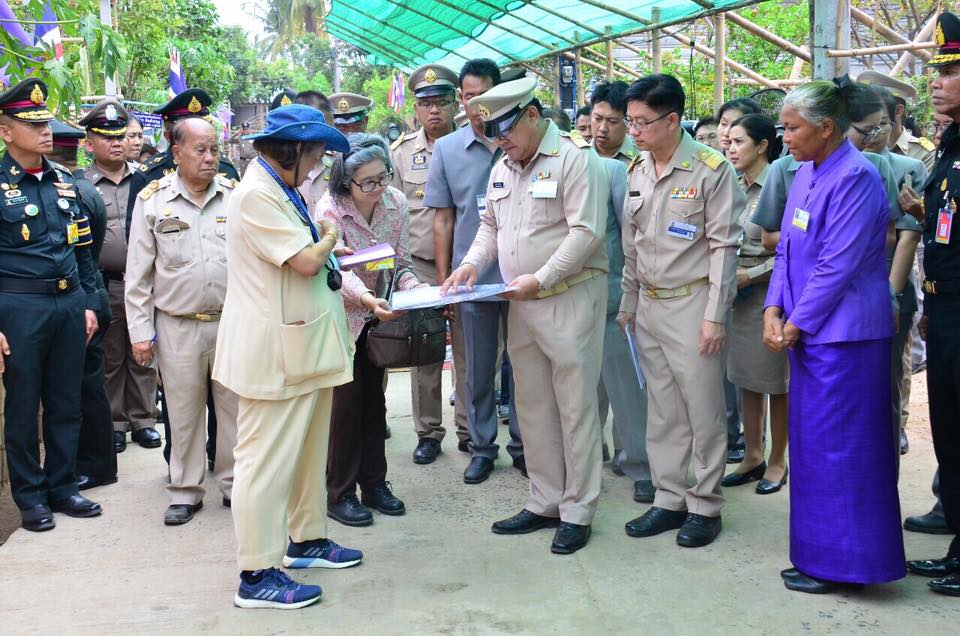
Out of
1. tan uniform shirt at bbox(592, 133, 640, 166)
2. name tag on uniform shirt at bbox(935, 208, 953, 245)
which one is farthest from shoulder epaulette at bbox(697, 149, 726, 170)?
tan uniform shirt at bbox(592, 133, 640, 166)

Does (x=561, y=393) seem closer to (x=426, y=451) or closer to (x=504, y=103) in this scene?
(x=504, y=103)

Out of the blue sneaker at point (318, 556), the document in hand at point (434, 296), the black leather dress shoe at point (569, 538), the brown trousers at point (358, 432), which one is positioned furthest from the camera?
the brown trousers at point (358, 432)

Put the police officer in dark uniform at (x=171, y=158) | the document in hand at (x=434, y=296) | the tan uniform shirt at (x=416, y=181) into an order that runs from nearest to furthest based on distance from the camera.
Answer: the document in hand at (x=434, y=296) → the police officer in dark uniform at (x=171, y=158) → the tan uniform shirt at (x=416, y=181)

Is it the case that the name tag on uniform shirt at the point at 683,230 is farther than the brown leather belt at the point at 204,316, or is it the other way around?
the brown leather belt at the point at 204,316

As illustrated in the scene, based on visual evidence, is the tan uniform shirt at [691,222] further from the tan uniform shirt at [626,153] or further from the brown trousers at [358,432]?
the brown trousers at [358,432]

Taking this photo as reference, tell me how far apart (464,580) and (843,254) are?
1.90 m

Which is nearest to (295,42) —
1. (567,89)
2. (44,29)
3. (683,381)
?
(567,89)

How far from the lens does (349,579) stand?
3949 mm

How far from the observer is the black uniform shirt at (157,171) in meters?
5.26

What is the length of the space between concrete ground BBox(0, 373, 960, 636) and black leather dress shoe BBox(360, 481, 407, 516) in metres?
0.06

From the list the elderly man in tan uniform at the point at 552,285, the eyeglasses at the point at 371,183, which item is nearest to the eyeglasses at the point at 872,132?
the elderly man in tan uniform at the point at 552,285

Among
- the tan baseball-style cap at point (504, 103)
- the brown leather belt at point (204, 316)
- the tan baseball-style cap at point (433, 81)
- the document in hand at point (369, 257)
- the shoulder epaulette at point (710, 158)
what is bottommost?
the brown leather belt at point (204, 316)

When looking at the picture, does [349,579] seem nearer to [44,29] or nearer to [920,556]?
[920,556]

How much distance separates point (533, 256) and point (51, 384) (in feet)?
8.29
